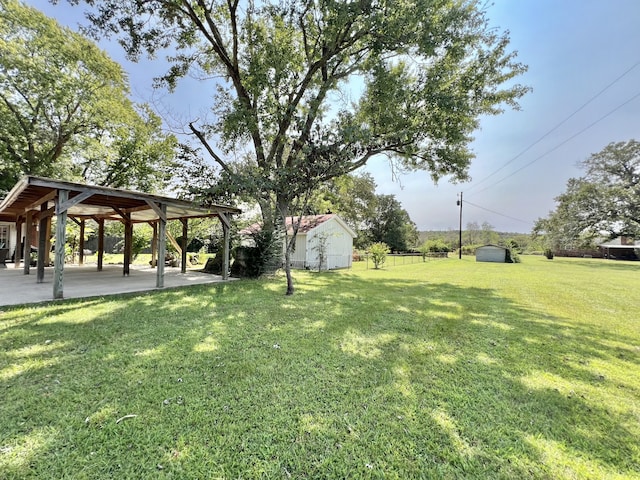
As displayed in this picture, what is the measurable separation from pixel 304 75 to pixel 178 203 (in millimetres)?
7783

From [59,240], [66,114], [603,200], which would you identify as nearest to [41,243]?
[59,240]

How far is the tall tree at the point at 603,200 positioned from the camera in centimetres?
2676

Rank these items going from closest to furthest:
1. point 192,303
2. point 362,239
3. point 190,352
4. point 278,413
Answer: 1. point 278,413
2. point 190,352
3. point 192,303
4. point 362,239

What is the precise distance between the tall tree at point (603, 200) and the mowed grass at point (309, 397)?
32.8 m

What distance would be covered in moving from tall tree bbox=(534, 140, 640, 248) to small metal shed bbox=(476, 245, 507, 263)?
29.3 feet

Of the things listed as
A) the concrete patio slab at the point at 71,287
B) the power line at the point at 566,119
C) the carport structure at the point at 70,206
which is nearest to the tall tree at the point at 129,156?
the carport structure at the point at 70,206

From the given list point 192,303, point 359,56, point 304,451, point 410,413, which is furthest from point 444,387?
point 359,56

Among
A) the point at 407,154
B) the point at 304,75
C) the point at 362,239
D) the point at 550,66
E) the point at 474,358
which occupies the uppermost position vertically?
the point at 550,66

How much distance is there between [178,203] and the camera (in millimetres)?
8094

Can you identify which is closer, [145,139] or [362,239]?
[145,139]

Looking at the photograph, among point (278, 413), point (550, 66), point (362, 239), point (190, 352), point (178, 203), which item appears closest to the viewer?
point (278, 413)

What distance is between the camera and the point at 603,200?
→ 91.8ft

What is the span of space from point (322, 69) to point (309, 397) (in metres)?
11.8

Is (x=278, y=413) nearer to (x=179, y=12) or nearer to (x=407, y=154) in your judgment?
(x=407, y=154)
